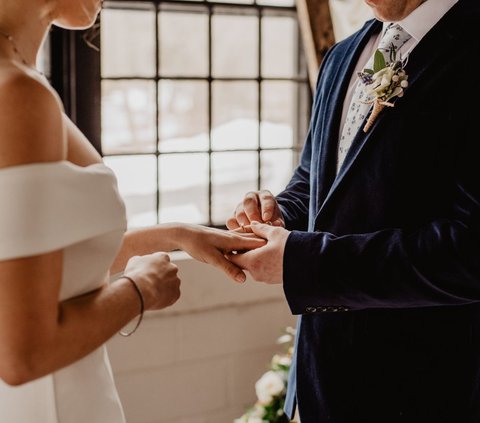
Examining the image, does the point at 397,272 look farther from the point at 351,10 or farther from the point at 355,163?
the point at 351,10

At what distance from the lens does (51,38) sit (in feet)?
9.34

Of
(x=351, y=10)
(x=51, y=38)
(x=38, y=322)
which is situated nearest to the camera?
(x=38, y=322)

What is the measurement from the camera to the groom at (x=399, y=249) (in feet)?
5.32

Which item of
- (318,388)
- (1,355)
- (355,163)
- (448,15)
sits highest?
(448,15)

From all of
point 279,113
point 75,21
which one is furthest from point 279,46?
point 75,21

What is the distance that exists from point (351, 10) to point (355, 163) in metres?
1.53

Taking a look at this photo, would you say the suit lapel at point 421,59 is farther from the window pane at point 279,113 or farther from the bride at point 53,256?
the window pane at point 279,113

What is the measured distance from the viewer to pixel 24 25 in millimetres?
1258

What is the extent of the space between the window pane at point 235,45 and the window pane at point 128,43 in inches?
12.1

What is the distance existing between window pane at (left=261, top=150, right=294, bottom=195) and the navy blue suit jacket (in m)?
1.66

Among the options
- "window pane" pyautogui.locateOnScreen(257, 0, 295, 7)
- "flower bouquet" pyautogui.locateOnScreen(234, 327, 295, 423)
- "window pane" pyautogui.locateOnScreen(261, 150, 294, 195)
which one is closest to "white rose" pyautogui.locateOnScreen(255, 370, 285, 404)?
"flower bouquet" pyautogui.locateOnScreen(234, 327, 295, 423)

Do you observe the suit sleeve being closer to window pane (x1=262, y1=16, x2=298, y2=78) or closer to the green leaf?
the green leaf

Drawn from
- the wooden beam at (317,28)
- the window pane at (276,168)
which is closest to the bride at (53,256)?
the wooden beam at (317,28)

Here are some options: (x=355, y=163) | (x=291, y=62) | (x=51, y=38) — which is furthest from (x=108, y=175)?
(x=291, y=62)
